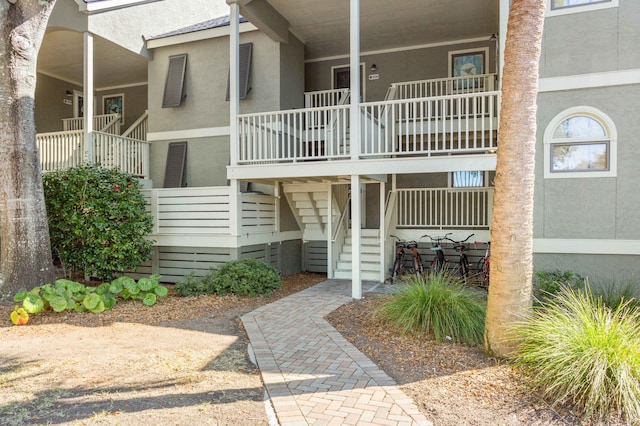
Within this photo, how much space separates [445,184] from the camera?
11273 mm

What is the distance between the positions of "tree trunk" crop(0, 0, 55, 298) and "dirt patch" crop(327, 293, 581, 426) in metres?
5.76

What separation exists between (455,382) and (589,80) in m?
5.59

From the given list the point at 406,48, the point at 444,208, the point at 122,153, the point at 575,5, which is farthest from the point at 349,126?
the point at 122,153

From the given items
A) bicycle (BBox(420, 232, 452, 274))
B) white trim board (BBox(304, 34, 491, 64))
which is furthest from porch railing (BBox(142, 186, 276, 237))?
white trim board (BBox(304, 34, 491, 64))

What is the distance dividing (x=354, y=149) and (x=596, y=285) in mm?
4559

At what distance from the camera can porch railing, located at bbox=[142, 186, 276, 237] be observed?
913 cm

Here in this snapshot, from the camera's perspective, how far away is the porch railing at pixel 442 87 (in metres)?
10.4

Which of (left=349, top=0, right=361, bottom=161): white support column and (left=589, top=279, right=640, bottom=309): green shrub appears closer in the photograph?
(left=589, top=279, right=640, bottom=309): green shrub

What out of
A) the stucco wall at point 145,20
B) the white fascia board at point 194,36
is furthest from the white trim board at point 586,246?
the stucco wall at point 145,20

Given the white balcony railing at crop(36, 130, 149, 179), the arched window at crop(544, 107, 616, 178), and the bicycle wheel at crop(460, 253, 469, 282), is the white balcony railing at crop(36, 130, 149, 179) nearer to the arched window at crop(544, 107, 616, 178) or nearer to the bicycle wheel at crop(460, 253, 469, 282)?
the bicycle wheel at crop(460, 253, 469, 282)

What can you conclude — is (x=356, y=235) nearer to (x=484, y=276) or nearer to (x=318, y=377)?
(x=484, y=276)

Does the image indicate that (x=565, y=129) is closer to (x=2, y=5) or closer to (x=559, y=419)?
(x=559, y=419)

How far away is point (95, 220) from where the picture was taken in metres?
8.48

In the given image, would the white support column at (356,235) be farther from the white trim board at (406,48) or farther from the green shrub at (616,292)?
the white trim board at (406,48)
